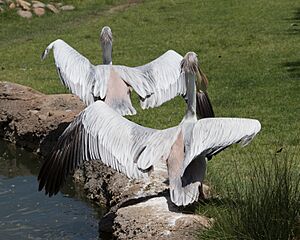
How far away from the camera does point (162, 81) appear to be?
912cm

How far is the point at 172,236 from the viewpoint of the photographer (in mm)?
5789

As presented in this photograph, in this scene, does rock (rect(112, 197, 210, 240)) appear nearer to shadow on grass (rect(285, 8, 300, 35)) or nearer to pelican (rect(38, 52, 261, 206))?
pelican (rect(38, 52, 261, 206))

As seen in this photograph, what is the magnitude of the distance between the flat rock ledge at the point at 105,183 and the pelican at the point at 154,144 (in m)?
0.26

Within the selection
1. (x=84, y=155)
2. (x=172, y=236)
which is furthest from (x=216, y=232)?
(x=84, y=155)

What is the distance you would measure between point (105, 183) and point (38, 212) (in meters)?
0.67

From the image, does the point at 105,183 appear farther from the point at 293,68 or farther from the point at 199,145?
the point at 293,68

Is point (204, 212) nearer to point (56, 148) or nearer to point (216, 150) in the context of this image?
point (216, 150)

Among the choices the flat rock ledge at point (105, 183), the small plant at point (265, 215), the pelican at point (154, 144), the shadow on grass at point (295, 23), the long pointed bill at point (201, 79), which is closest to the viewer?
the small plant at point (265, 215)

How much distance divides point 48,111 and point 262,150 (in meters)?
2.65

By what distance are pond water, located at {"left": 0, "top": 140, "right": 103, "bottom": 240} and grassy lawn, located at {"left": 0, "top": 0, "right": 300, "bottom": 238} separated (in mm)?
1205

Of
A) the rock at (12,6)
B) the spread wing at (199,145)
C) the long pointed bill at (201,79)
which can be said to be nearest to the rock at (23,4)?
the rock at (12,6)

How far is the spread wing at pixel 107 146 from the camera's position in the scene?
6410 millimetres

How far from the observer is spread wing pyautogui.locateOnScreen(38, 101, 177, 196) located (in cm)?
641

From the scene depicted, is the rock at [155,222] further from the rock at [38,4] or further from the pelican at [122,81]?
the rock at [38,4]
